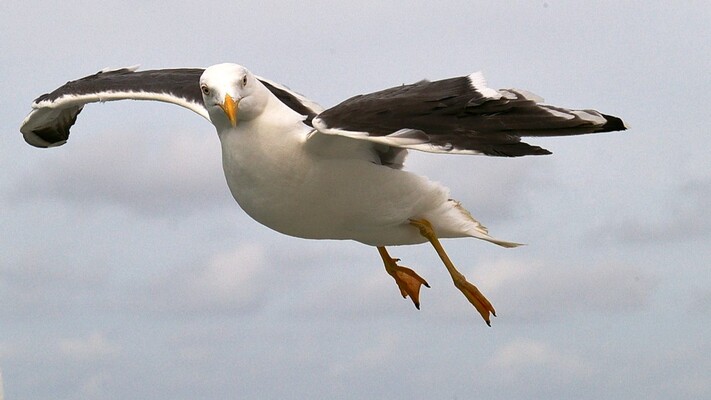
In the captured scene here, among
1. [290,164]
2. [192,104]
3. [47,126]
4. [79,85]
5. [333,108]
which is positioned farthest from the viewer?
[47,126]

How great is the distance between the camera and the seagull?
10258 mm

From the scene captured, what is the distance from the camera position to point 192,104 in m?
12.9

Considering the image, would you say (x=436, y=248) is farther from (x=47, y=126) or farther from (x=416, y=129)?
(x=47, y=126)

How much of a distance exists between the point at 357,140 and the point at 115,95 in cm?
376

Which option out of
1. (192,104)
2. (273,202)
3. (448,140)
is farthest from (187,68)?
(448,140)

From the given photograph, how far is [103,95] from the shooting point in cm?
1415

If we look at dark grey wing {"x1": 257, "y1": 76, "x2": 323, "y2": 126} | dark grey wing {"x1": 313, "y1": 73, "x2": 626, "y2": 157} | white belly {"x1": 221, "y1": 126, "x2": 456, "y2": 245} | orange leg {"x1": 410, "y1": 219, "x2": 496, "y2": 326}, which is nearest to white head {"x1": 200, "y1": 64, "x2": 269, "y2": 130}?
white belly {"x1": 221, "y1": 126, "x2": 456, "y2": 245}

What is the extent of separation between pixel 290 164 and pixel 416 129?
1.96 metres

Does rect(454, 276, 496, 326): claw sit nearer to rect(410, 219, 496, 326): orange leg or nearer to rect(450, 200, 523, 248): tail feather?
rect(410, 219, 496, 326): orange leg

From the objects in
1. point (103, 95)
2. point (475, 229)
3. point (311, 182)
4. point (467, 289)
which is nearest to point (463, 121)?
point (311, 182)

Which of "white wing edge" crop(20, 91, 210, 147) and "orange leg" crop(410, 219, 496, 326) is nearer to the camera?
"white wing edge" crop(20, 91, 210, 147)

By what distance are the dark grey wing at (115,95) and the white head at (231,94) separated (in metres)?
1.06

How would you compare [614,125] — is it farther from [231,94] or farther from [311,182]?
[231,94]

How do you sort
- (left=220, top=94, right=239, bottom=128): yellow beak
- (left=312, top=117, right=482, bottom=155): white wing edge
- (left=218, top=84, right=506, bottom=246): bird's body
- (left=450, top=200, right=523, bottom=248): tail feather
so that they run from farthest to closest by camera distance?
(left=450, top=200, right=523, bottom=248): tail feather
(left=218, top=84, right=506, bottom=246): bird's body
(left=220, top=94, right=239, bottom=128): yellow beak
(left=312, top=117, right=482, bottom=155): white wing edge
